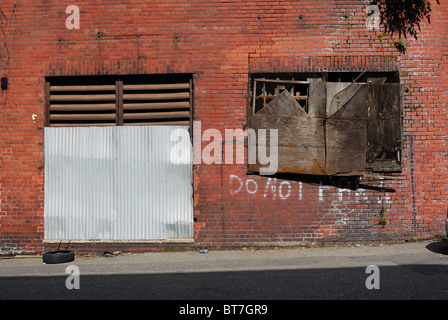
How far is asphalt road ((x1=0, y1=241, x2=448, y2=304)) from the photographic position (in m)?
5.71

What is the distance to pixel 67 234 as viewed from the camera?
29.5ft

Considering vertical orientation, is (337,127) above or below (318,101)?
below

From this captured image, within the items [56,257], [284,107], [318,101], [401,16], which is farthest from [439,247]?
[56,257]

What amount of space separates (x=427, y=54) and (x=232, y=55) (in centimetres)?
404

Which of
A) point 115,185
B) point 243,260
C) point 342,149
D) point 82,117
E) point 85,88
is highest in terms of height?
point 85,88

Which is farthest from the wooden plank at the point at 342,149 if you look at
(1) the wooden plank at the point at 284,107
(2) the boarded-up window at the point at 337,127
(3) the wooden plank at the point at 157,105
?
(3) the wooden plank at the point at 157,105

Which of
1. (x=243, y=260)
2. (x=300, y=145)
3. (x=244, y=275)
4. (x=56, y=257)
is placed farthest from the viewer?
(x=300, y=145)

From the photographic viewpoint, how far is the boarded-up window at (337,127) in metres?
8.79

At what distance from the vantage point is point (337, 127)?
8812 millimetres

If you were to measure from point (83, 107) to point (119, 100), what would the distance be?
0.79 metres

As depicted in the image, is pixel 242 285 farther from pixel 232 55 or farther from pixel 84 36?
pixel 84 36

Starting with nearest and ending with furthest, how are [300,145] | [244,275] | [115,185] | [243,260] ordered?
[244,275]
[243,260]
[300,145]
[115,185]

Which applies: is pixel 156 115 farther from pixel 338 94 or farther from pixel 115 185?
pixel 338 94

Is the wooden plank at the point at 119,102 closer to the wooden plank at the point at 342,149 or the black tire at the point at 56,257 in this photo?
the black tire at the point at 56,257
